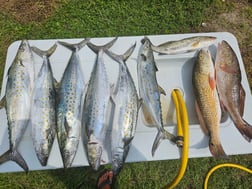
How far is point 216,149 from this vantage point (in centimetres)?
204

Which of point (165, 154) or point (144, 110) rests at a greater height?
point (144, 110)

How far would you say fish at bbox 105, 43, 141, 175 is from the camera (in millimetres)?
1984

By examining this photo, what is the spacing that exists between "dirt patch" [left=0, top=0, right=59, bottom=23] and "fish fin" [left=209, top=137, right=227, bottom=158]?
246 centimetres

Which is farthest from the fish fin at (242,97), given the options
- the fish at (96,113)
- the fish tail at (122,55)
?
the fish at (96,113)

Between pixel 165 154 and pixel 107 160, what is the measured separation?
0.43 meters

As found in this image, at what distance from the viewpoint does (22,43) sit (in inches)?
91.6

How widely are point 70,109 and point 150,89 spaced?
25.0 inches

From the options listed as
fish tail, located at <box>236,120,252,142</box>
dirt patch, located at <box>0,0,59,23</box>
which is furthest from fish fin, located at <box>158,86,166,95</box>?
dirt patch, located at <box>0,0,59,23</box>

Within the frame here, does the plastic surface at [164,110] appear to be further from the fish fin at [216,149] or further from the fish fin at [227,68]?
the fish fin at [227,68]

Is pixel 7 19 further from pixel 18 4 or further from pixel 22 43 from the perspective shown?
pixel 22 43

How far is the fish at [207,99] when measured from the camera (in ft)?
6.74

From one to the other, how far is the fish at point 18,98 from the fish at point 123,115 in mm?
644

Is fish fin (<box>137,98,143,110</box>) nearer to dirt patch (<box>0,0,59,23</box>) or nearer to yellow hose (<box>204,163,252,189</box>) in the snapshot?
yellow hose (<box>204,163,252,189</box>)

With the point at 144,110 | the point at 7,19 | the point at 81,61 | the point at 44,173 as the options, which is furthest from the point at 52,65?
the point at 7,19
